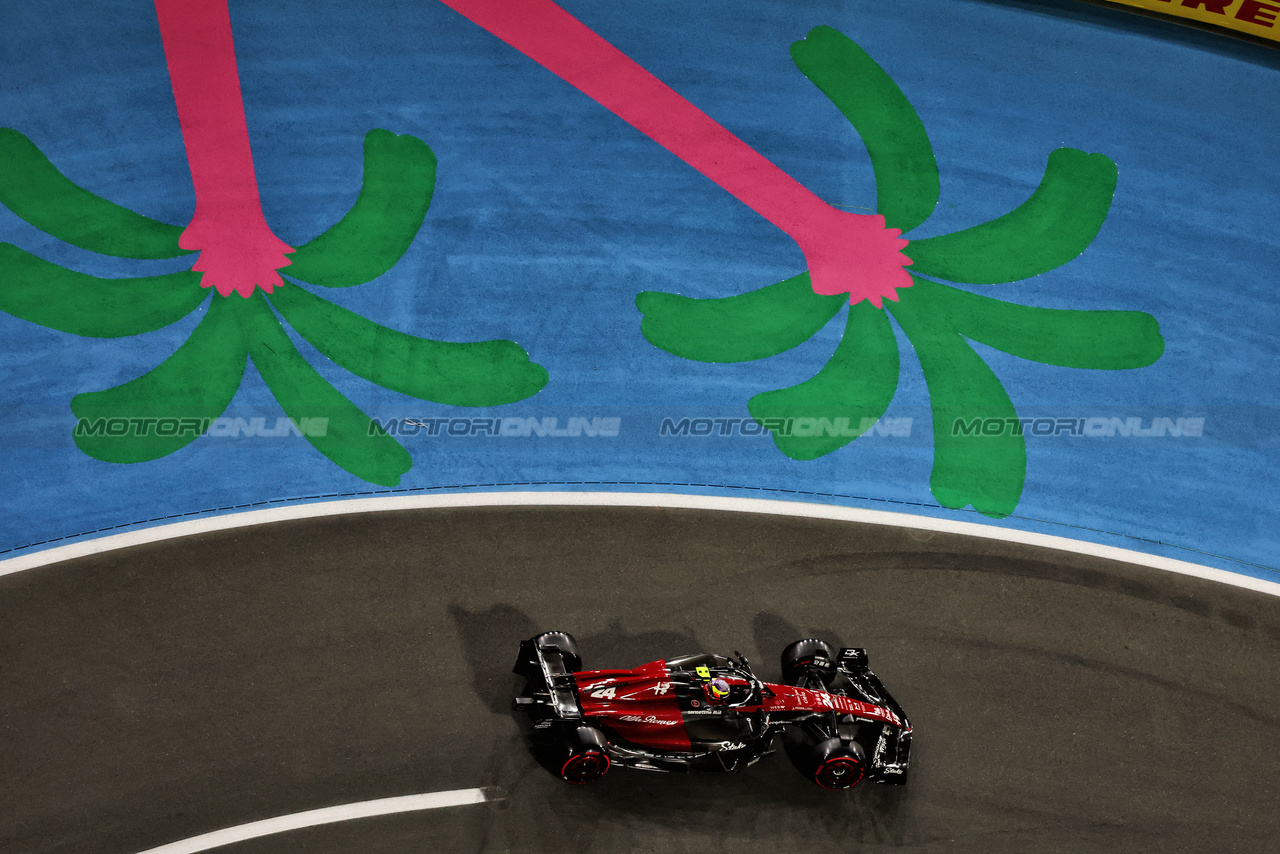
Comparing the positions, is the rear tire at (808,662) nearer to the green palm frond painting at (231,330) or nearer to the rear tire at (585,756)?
the rear tire at (585,756)

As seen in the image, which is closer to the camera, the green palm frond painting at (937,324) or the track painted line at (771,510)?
the track painted line at (771,510)

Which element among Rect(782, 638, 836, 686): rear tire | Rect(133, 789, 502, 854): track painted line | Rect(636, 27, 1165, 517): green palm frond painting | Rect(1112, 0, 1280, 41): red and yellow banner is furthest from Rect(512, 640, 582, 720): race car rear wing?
Rect(1112, 0, 1280, 41): red and yellow banner

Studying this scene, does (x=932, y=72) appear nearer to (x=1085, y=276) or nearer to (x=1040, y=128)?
(x=1040, y=128)

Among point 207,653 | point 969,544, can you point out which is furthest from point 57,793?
point 969,544

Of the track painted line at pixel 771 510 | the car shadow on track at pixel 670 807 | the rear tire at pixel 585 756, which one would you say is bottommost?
the car shadow on track at pixel 670 807

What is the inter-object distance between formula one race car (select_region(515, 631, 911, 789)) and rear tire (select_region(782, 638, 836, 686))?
0.24m

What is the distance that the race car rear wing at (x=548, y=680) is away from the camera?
875 centimetres

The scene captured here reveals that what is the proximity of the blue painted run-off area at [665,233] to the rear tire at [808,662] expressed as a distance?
6.93 feet

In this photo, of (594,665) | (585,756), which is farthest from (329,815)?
(594,665)

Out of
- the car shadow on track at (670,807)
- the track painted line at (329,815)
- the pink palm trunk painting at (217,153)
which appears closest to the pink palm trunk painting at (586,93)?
the pink palm trunk painting at (217,153)

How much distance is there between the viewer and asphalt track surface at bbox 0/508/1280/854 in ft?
29.5

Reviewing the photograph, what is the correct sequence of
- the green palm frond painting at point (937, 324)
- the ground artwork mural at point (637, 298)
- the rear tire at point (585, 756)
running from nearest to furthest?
the rear tire at point (585, 756), the ground artwork mural at point (637, 298), the green palm frond painting at point (937, 324)

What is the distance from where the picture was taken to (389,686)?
379 inches

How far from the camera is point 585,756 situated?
8633 mm
